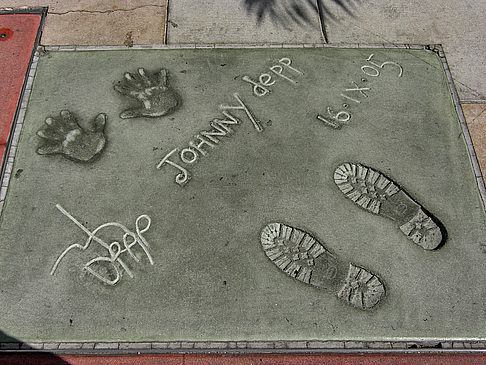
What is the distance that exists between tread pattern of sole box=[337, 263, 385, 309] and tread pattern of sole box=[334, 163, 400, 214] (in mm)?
683

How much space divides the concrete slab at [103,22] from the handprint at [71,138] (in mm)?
1407

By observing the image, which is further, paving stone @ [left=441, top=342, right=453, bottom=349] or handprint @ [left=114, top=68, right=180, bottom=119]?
handprint @ [left=114, top=68, right=180, bottom=119]

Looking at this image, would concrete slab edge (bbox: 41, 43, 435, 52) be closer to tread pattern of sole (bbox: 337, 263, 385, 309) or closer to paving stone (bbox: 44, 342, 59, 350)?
tread pattern of sole (bbox: 337, 263, 385, 309)

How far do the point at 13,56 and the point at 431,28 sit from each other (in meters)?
5.77

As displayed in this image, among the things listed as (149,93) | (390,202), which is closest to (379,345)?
(390,202)

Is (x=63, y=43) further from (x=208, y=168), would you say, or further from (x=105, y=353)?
(x=105, y=353)

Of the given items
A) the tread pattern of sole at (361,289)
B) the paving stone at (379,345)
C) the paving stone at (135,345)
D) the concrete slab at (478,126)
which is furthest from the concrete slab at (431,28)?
the paving stone at (135,345)

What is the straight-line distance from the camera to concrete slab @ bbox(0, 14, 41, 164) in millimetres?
4957

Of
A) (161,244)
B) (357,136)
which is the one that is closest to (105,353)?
(161,244)

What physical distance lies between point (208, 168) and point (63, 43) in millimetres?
2880

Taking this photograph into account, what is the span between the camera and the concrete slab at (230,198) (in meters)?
3.73

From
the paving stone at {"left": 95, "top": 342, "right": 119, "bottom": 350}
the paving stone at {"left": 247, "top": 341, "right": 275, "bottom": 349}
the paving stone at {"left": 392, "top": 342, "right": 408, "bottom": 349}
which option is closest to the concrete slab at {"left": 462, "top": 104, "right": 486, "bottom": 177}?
the paving stone at {"left": 392, "top": 342, "right": 408, "bottom": 349}

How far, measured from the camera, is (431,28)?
5.96m

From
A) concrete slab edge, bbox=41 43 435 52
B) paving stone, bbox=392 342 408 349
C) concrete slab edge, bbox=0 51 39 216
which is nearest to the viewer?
paving stone, bbox=392 342 408 349
